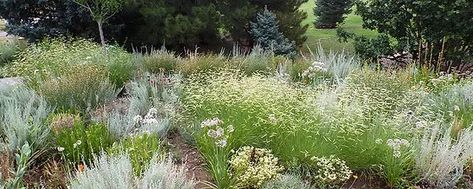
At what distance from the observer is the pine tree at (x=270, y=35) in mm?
10266

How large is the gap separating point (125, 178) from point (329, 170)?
1439mm

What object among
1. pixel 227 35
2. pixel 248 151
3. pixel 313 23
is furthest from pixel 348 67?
pixel 313 23

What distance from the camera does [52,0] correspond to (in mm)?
10727

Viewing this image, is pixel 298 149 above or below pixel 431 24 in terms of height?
below

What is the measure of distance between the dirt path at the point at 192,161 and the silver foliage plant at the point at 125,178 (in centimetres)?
49

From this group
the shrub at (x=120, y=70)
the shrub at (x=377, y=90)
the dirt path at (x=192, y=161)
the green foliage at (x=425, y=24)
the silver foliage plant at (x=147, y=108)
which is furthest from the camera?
the green foliage at (x=425, y=24)

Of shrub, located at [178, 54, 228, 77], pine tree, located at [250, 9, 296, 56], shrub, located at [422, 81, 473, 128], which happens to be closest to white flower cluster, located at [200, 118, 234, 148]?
shrub, located at [422, 81, 473, 128]

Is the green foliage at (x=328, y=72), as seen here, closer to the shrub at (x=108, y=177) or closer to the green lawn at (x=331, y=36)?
the shrub at (x=108, y=177)

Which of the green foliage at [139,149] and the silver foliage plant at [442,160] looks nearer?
the green foliage at [139,149]

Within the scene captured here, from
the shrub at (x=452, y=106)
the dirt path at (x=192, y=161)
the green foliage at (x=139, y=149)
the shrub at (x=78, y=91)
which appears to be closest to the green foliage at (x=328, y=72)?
the shrub at (x=452, y=106)

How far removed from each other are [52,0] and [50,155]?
7722 mm

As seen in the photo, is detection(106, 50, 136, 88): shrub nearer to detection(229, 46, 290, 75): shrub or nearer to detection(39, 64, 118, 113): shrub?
detection(39, 64, 118, 113): shrub

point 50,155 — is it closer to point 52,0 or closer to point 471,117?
point 471,117

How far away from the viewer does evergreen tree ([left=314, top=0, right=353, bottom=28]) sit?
15.9 meters
